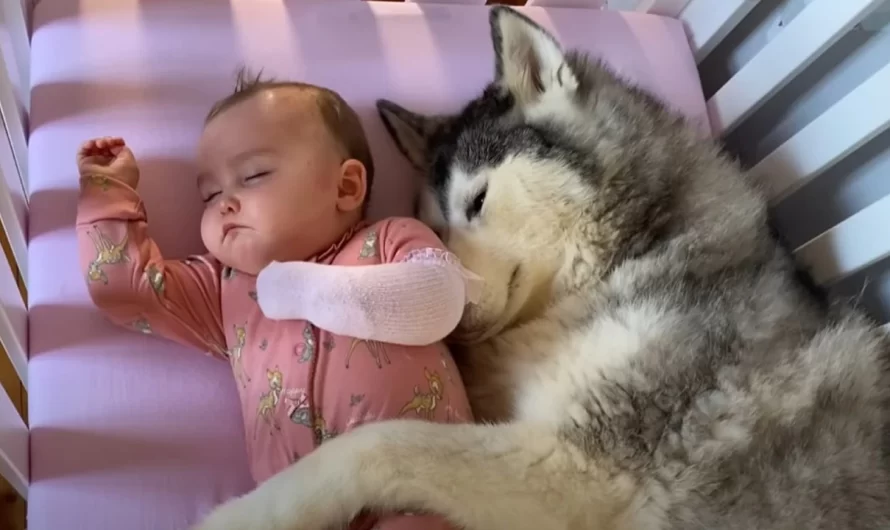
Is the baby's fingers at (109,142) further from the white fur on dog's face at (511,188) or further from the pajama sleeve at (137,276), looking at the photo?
the white fur on dog's face at (511,188)

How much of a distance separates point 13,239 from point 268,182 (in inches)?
17.5

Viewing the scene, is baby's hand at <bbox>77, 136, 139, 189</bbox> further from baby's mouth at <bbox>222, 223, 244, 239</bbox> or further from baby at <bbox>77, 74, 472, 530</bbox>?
baby's mouth at <bbox>222, 223, 244, 239</bbox>

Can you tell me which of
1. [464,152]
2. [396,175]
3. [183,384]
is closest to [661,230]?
[464,152]

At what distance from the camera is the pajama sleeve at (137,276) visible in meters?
1.32

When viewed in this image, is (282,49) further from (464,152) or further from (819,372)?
(819,372)

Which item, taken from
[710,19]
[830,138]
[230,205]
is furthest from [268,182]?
[710,19]

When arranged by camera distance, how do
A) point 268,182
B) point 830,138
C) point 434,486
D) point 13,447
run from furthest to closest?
1. point 830,138
2. point 268,182
3. point 13,447
4. point 434,486

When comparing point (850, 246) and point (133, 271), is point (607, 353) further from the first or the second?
point (133, 271)

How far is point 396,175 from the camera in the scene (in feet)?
5.39

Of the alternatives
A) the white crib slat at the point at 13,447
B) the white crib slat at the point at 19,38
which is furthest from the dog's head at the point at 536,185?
the white crib slat at the point at 19,38

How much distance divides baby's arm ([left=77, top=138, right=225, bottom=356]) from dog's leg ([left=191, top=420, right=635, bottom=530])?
32cm

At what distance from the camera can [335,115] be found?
4.78 feet

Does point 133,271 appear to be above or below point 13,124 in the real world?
below

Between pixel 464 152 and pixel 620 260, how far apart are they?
0.31m
